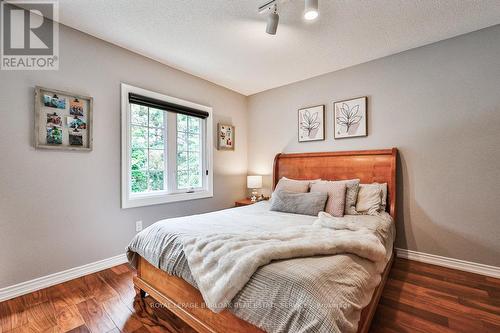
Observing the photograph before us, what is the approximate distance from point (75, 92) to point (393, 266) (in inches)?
152

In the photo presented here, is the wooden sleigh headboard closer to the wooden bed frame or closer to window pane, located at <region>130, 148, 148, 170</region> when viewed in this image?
the wooden bed frame

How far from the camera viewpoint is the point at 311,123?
342 cm

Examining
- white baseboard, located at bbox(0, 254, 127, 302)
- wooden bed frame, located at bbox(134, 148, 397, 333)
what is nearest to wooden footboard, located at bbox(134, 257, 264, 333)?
wooden bed frame, located at bbox(134, 148, 397, 333)

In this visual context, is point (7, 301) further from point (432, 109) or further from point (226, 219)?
point (432, 109)

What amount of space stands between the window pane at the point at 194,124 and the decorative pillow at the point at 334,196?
200cm

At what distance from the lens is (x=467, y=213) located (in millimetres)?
2342

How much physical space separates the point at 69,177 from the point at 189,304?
178 centimetres

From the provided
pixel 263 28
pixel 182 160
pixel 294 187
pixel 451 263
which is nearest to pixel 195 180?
pixel 182 160

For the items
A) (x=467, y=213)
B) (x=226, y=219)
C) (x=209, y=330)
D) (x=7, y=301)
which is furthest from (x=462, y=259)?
(x=7, y=301)

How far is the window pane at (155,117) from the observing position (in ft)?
9.55

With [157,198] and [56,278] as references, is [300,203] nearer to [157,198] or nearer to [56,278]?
[157,198]

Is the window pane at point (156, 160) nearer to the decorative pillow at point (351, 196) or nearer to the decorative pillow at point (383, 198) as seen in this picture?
the decorative pillow at point (351, 196)

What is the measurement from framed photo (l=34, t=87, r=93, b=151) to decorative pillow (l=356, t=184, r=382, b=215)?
9.85 feet

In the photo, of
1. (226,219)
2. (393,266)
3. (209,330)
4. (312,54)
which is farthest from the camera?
(312,54)
